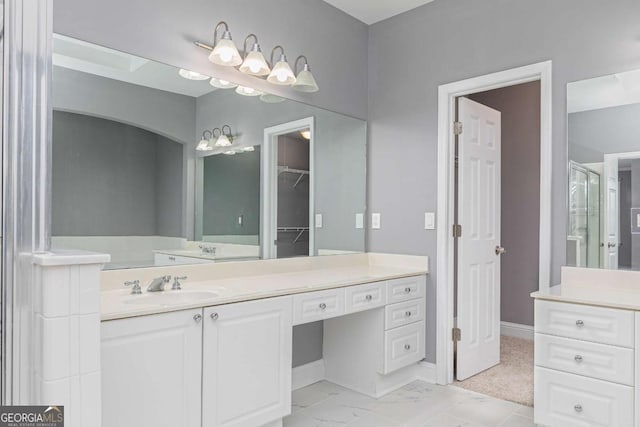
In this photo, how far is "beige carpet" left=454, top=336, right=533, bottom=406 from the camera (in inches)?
111

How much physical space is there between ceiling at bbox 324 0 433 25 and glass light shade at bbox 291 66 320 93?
685 mm

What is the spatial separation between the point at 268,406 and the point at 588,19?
272 cm

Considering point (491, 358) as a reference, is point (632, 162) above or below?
above

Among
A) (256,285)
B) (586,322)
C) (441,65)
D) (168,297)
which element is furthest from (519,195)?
(168,297)

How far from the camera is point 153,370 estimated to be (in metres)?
1.71

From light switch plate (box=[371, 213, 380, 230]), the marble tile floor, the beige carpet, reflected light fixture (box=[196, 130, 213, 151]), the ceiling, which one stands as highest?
the ceiling

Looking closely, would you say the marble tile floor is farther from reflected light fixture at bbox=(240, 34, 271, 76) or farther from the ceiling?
the ceiling

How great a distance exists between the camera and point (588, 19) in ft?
8.04

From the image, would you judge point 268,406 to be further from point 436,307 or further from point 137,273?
point 436,307

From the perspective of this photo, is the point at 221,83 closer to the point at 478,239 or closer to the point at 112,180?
the point at 112,180

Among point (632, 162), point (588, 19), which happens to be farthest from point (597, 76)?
point (632, 162)

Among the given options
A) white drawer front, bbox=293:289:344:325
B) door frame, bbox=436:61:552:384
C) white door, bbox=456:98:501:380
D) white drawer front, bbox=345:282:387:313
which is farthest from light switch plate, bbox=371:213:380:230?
white drawer front, bbox=293:289:344:325

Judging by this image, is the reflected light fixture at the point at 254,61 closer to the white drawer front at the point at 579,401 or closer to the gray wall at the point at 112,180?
the gray wall at the point at 112,180

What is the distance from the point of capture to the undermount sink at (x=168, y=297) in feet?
6.30
